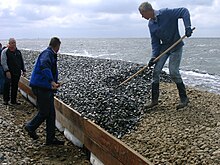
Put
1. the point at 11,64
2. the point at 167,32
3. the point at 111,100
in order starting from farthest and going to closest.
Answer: the point at 11,64, the point at 111,100, the point at 167,32

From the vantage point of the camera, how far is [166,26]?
21.7 feet

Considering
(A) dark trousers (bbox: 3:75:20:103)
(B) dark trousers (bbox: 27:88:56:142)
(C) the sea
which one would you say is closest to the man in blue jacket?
(B) dark trousers (bbox: 27:88:56:142)

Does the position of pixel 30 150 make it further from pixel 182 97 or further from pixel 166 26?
pixel 166 26

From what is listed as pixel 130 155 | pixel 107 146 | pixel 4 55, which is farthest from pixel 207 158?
pixel 4 55

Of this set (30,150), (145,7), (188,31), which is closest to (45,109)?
(30,150)

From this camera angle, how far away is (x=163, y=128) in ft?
19.7

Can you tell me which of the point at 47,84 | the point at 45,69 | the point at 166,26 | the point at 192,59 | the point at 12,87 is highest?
the point at 166,26

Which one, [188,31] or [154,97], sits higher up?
[188,31]

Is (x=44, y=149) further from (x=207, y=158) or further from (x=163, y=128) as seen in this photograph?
(x=207, y=158)

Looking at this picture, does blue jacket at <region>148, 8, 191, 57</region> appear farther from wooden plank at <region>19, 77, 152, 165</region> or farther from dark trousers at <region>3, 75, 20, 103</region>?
dark trousers at <region>3, 75, 20, 103</region>

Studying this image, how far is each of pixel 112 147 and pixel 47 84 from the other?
1971 mm

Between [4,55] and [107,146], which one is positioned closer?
[107,146]

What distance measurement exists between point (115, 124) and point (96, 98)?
1.76m

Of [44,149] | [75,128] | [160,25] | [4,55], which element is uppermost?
[160,25]
